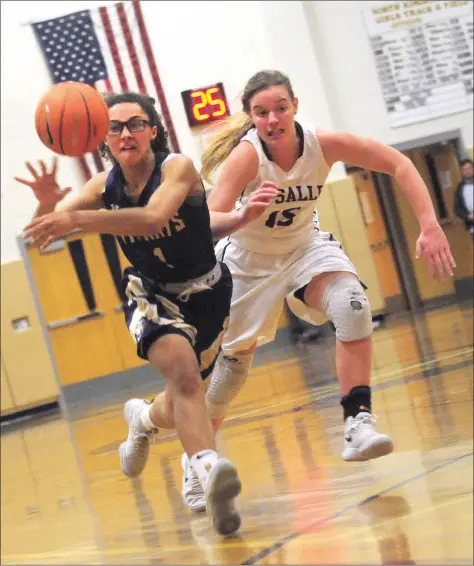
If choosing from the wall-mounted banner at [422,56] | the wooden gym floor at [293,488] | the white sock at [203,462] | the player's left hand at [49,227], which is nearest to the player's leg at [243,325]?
the wooden gym floor at [293,488]

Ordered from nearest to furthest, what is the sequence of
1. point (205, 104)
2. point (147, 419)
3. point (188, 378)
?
point (188, 378)
point (147, 419)
point (205, 104)

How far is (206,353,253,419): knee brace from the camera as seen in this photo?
Answer: 4.79 m

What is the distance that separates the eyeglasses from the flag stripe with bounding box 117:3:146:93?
9.42 metres

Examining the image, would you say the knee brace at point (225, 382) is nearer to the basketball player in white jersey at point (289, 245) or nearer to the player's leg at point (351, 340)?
the basketball player in white jersey at point (289, 245)

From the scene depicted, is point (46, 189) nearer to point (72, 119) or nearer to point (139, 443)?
point (72, 119)

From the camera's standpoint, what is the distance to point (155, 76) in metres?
13.3

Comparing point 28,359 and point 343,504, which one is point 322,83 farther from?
point 343,504

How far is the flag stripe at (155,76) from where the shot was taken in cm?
1320

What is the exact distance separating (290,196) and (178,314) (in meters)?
0.87

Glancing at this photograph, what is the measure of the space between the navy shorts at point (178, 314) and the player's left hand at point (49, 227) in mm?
569

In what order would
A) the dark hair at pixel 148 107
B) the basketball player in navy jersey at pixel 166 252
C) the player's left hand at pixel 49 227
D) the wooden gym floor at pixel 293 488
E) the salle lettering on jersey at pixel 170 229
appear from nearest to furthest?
the wooden gym floor at pixel 293 488 → the player's left hand at pixel 49 227 → the basketball player in navy jersey at pixel 166 252 → the salle lettering on jersey at pixel 170 229 → the dark hair at pixel 148 107

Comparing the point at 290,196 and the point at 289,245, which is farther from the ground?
the point at 290,196

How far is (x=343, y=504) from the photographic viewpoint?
357 cm

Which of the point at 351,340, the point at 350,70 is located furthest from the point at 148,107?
the point at 350,70
